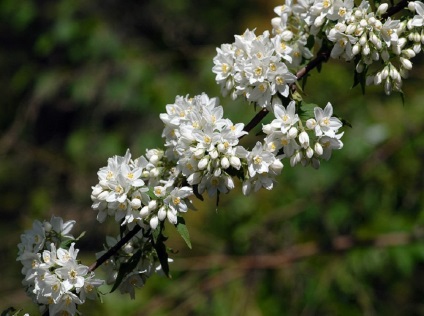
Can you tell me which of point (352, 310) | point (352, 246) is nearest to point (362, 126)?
point (352, 246)

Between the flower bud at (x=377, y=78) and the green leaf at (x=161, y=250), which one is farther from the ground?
the flower bud at (x=377, y=78)

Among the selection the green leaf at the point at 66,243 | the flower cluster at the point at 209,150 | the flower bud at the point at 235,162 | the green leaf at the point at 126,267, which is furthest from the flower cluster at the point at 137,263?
the flower bud at the point at 235,162

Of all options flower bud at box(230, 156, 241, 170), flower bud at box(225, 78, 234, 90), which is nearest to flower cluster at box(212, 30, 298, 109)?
flower bud at box(225, 78, 234, 90)

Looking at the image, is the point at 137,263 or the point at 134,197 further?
the point at 137,263

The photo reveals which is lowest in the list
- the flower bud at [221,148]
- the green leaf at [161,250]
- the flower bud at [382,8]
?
the green leaf at [161,250]

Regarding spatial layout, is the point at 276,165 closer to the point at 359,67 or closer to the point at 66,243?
the point at 359,67

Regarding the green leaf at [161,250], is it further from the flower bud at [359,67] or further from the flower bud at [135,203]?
the flower bud at [359,67]

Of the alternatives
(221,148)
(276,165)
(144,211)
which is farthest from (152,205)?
(276,165)
